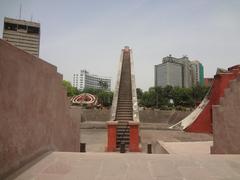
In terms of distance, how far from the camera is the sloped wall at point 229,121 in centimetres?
498

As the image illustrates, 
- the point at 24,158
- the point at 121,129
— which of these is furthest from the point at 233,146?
the point at 121,129

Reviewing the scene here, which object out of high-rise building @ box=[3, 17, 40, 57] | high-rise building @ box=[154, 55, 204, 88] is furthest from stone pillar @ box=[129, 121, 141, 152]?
high-rise building @ box=[154, 55, 204, 88]

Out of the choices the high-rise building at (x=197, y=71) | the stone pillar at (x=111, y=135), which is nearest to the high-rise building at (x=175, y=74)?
the high-rise building at (x=197, y=71)

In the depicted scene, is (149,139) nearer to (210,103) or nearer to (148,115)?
(210,103)

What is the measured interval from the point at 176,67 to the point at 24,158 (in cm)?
9342

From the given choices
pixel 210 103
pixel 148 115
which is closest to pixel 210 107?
pixel 210 103

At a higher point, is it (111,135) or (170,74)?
(170,74)

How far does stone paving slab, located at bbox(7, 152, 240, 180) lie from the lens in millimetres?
3047

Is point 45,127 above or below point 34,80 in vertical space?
below

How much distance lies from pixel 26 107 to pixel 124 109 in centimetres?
1052

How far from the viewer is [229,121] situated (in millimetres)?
5203

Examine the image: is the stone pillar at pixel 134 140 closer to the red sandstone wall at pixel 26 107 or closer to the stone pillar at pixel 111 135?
the stone pillar at pixel 111 135

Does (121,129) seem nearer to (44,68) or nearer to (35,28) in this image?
(44,68)

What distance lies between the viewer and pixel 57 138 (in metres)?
5.08
